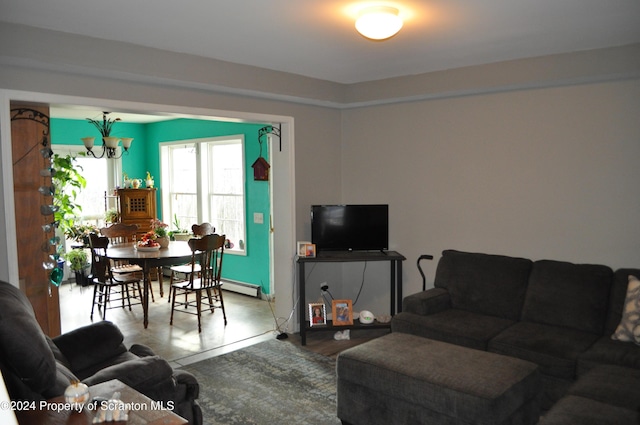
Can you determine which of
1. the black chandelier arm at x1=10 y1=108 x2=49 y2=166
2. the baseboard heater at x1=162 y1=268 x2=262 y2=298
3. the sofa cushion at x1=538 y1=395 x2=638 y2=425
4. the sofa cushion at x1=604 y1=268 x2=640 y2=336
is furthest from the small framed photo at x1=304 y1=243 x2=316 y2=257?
the sofa cushion at x1=538 y1=395 x2=638 y2=425

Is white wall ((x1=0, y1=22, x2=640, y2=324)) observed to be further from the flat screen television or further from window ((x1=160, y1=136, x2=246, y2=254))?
window ((x1=160, y1=136, x2=246, y2=254))

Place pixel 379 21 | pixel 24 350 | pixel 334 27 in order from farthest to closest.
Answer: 1. pixel 334 27
2. pixel 379 21
3. pixel 24 350

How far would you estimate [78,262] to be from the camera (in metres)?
7.19

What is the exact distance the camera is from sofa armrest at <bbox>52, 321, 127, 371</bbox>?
293cm

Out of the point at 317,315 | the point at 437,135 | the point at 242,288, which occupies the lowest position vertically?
the point at 242,288

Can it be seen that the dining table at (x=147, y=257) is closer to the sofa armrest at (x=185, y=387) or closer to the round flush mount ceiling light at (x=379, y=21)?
the sofa armrest at (x=185, y=387)

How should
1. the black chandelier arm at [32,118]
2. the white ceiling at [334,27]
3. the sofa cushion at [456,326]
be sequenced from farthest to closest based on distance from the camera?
the sofa cushion at [456,326] → the black chandelier arm at [32,118] → the white ceiling at [334,27]

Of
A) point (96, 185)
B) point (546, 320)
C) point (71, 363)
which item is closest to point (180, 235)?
point (96, 185)

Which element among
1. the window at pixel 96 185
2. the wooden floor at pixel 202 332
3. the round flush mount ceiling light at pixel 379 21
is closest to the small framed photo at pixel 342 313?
the wooden floor at pixel 202 332

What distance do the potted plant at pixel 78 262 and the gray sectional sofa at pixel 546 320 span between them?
5.12 m

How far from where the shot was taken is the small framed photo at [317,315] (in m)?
4.76

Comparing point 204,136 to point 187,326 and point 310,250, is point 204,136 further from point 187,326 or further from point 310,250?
point 310,250

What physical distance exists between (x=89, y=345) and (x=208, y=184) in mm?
4554

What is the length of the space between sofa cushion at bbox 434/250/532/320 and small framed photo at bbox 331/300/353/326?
0.90 meters
